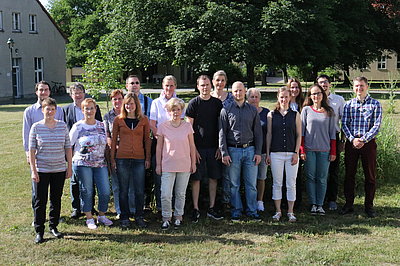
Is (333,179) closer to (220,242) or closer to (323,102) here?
(323,102)

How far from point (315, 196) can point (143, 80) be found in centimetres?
4445

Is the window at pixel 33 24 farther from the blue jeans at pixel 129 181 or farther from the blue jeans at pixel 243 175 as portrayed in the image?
the blue jeans at pixel 243 175

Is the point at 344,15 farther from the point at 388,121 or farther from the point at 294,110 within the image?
the point at 294,110

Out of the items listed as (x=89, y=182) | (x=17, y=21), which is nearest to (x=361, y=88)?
(x=89, y=182)

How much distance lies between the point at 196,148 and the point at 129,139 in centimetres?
89

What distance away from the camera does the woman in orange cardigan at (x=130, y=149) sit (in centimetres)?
588

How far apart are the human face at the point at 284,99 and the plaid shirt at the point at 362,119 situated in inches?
35.9

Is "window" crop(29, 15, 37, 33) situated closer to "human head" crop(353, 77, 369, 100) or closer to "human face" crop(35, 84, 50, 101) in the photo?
"human face" crop(35, 84, 50, 101)

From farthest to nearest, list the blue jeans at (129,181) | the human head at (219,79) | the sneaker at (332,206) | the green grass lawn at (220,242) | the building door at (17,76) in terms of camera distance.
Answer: the building door at (17,76) < the sneaker at (332,206) < the human head at (219,79) < the blue jeans at (129,181) < the green grass lawn at (220,242)

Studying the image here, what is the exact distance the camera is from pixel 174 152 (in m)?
5.89

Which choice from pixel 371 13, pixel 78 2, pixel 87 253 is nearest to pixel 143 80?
pixel 78 2

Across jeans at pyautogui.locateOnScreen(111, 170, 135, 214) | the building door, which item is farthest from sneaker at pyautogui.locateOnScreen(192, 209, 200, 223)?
the building door

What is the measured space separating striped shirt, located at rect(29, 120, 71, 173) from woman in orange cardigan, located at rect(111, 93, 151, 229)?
693 millimetres

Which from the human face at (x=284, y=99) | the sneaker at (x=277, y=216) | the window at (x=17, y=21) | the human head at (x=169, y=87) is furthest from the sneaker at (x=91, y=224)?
the window at (x=17, y=21)
